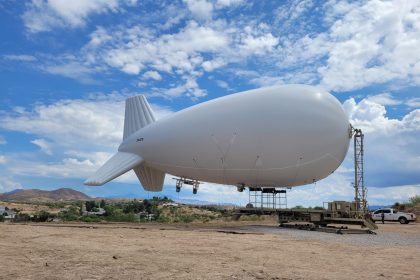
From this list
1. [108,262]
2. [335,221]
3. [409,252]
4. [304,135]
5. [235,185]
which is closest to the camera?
[108,262]

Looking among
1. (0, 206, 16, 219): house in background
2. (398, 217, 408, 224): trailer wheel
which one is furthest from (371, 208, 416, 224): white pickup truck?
(0, 206, 16, 219): house in background

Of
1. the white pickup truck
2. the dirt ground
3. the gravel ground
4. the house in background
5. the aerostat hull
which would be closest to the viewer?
the dirt ground

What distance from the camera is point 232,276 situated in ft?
27.9

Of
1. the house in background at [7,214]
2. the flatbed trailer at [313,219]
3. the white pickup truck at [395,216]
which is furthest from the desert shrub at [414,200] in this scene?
the house in background at [7,214]

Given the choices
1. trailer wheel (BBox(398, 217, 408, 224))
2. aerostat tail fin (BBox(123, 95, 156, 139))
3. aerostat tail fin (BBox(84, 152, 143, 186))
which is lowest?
trailer wheel (BBox(398, 217, 408, 224))

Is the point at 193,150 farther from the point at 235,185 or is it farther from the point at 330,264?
the point at 330,264

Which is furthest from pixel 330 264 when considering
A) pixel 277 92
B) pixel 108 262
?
pixel 277 92

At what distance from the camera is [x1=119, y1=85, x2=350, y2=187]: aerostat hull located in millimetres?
21484

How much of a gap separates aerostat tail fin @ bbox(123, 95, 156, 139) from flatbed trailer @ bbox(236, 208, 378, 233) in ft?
31.6

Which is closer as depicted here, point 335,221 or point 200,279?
point 200,279

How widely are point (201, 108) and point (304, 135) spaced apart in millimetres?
6575

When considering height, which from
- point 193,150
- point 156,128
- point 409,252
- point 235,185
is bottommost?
point 409,252

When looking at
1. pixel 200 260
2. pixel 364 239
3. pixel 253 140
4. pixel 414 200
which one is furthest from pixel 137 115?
pixel 414 200

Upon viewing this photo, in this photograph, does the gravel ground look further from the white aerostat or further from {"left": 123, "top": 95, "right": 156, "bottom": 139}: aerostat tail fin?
{"left": 123, "top": 95, "right": 156, "bottom": 139}: aerostat tail fin
